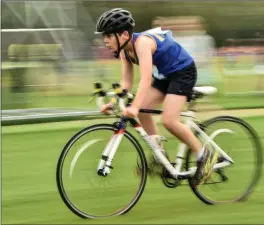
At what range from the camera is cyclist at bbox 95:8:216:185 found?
5.27m

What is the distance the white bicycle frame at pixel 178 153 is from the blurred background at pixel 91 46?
5.30 metres

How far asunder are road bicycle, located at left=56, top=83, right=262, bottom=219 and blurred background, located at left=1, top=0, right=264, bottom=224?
0.22 ft

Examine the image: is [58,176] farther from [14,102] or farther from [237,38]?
[237,38]

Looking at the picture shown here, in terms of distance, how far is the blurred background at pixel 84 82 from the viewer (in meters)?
5.84

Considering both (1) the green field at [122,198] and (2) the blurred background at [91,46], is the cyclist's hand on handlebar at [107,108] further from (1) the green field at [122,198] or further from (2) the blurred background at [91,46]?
(2) the blurred background at [91,46]

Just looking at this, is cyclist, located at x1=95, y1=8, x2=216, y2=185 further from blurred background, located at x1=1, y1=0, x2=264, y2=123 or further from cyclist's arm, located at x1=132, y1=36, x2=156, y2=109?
blurred background, located at x1=1, y1=0, x2=264, y2=123

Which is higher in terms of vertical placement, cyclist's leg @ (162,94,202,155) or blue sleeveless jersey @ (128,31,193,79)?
blue sleeveless jersey @ (128,31,193,79)

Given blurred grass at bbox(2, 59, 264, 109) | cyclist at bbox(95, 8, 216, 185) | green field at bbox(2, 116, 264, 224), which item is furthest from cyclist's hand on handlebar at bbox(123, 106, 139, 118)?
blurred grass at bbox(2, 59, 264, 109)

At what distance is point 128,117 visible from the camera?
A: 5.38 metres

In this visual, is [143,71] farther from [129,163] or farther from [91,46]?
[91,46]

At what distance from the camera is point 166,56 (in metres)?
5.51

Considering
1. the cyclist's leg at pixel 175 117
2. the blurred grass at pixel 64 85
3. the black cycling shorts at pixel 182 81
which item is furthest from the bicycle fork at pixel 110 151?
the blurred grass at pixel 64 85

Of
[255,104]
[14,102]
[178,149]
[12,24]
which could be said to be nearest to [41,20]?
[12,24]

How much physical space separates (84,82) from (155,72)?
647cm
